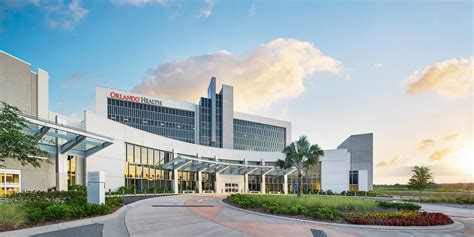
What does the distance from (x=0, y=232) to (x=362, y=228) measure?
13390 millimetres

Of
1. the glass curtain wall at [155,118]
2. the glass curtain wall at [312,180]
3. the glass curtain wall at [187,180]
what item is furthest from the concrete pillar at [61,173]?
the glass curtain wall at [312,180]

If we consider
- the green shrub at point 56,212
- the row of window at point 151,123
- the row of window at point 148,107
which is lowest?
the green shrub at point 56,212

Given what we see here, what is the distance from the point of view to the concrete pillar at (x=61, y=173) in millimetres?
25750

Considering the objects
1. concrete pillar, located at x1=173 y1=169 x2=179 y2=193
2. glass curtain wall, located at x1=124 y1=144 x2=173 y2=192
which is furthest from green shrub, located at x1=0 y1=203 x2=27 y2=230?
concrete pillar, located at x1=173 y1=169 x2=179 y2=193

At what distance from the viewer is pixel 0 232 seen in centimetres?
1016

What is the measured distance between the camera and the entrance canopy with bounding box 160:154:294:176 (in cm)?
Result: 4156

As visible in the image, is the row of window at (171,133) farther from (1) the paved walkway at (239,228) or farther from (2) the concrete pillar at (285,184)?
(1) the paved walkway at (239,228)

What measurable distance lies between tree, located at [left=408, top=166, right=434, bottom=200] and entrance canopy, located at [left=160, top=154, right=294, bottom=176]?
21964 mm

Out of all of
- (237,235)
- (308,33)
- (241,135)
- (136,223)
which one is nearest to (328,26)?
(308,33)

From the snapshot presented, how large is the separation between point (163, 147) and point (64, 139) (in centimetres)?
1569

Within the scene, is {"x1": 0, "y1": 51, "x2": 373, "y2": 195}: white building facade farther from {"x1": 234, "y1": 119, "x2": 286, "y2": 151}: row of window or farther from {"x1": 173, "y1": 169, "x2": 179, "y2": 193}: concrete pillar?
{"x1": 234, "y1": 119, "x2": 286, "y2": 151}: row of window

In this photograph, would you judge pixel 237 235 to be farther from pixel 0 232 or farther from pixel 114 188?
pixel 114 188

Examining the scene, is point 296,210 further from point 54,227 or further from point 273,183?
point 273,183

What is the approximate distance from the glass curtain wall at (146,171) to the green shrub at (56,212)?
22.3 metres
